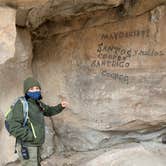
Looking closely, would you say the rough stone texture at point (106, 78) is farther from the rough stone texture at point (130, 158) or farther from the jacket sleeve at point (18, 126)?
the jacket sleeve at point (18, 126)

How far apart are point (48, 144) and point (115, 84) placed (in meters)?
1.21

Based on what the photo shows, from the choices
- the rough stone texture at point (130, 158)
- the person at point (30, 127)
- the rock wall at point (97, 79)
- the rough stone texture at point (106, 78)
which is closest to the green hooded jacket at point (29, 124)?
the person at point (30, 127)

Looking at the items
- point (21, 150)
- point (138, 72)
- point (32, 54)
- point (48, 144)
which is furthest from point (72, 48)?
point (21, 150)

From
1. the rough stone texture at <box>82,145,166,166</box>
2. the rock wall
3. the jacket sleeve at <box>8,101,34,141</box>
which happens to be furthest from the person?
the rough stone texture at <box>82,145,166,166</box>

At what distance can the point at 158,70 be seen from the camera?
5289 millimetres

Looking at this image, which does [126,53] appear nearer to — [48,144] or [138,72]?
[138,72]

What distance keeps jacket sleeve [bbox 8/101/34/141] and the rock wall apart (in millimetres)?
1249

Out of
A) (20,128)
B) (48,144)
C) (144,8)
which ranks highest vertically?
(144,8)

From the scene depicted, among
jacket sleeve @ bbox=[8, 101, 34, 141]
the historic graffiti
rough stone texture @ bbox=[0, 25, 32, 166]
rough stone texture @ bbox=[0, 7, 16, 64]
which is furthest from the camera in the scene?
the historic graffiti

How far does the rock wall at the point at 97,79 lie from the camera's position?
5203mm

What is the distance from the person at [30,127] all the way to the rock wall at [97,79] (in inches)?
46.2

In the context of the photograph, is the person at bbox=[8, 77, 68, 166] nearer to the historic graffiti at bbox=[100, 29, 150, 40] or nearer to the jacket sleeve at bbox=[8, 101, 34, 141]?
the jacket sleeve at bbox=[8, 101, 34, 141]

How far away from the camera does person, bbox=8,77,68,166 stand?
376 cm

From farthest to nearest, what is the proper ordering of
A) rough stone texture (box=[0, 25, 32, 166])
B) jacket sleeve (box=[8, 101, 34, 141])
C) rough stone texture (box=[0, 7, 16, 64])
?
rough stone texture (box=[0, 25, 32, 166]), rough stone texture (box=[0, 7, 16, 64]), jacket sleeve (box=[8, 101, 34, 141])
